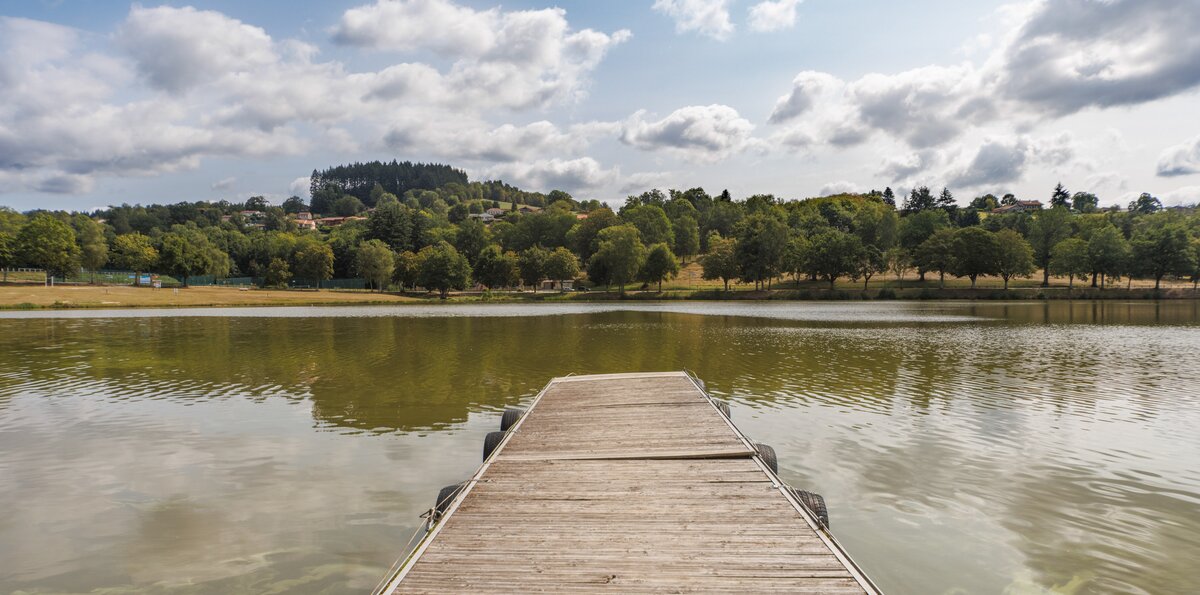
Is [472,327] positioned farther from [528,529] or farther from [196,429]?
[528,529]

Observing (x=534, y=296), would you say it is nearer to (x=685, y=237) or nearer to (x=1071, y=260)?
(x=685, y=237)

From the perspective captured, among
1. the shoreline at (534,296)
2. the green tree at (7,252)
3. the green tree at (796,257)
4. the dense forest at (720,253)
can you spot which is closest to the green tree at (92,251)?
the dense forest at (720,253)

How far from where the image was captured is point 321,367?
31.3 metres

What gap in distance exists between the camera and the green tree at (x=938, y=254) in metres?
124

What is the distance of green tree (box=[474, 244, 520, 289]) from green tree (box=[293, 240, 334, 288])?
133ft

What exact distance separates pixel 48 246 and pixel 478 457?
528ft

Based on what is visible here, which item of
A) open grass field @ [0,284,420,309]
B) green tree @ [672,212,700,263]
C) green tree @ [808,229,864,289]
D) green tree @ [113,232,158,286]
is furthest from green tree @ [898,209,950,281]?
green tree @ [113,232,158,286]

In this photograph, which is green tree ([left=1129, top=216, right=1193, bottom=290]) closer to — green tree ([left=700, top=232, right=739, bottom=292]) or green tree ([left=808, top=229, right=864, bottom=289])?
green tree ([left=808, top=229, right=864, bottom=289])

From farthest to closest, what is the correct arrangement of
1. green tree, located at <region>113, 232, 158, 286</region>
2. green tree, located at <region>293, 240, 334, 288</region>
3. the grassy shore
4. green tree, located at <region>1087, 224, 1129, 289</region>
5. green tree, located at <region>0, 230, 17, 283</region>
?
green tree, located at <region>293, 240, 334, 288</region>, green tree, located at <region>113, 232, 158, 286</region>, green tree, located at <region>0, 230, 17, 283</region>, green tree, located at <region>1087, 224, 1129, 289</region>, the grassy shore

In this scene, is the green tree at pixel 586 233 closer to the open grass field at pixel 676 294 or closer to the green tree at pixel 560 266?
the green tree at pixel 560 266

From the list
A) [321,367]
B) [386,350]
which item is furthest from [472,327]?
[321,367]

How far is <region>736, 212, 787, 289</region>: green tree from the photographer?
420ft

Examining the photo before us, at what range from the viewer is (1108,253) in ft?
376

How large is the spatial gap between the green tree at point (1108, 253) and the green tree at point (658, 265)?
271 ft
